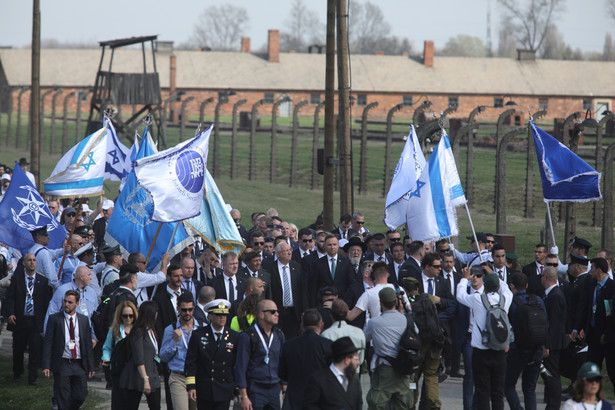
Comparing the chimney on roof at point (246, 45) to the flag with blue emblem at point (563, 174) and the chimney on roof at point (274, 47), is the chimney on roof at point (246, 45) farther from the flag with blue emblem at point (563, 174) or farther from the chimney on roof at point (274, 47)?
the flag with blue emblem at point (563, 174)

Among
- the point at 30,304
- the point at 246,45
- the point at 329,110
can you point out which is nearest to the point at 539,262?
the point at 329,110

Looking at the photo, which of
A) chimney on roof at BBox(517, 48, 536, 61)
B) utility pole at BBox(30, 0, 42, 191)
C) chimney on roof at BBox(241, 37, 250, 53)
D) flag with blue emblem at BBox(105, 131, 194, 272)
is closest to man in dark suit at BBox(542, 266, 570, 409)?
flag with blue emblem at BBox(105, 131, 194, 272)

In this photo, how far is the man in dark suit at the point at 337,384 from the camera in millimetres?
7160

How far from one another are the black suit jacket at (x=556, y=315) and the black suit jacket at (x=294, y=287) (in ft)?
10.6

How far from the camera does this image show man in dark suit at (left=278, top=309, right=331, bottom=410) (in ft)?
25.4

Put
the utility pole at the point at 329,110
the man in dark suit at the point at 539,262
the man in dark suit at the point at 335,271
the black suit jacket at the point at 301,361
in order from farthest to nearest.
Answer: the utility pole at the point at 329,110 → the man in dark suit at the point at 335,271 → the man in dark suit at the point at 539,262 → the black suit jacket at the point at 301,361

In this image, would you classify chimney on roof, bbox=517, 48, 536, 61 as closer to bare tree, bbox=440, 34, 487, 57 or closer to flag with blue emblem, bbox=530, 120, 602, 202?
flag with blue emblem, bbox=530, 120, 602, 202

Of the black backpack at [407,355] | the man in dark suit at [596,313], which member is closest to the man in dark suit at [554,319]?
the man in dark suit at [596,313]

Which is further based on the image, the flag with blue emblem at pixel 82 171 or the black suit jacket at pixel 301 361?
the flag with blue emblem at pixel 82 171

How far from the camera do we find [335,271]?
40.8 ft

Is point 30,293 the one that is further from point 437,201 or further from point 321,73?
point 321,73

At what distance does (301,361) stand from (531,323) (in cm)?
302

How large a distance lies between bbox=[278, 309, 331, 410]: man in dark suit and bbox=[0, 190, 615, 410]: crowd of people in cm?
1

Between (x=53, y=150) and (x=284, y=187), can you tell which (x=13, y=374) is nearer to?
(x=284, y=187)
